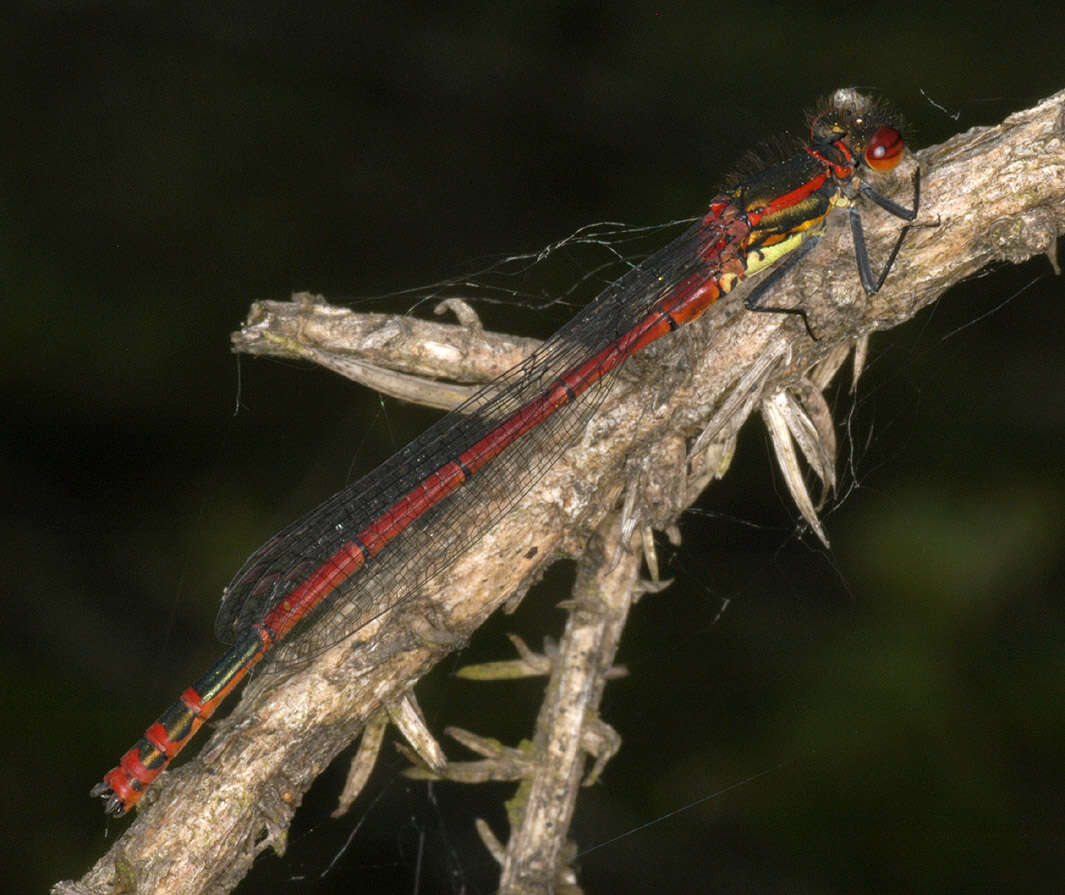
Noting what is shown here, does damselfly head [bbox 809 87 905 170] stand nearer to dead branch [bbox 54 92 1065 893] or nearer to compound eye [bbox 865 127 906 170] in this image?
compound eye [bbox 865 127 906 170]

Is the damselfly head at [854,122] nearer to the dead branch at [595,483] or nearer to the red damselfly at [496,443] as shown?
the red damselfly at [496,443]

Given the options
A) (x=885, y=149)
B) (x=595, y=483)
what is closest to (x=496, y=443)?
(x=595, y=483)

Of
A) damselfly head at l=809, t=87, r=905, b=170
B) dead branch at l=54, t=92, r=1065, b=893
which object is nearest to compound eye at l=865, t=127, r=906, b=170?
damselfly head at l=809, t=87, r=905, b=170

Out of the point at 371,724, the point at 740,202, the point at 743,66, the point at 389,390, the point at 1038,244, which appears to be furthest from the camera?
the point at 743,66

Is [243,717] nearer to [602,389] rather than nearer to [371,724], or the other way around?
[371,724]

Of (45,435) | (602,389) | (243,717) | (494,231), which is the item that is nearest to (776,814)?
(602,389)

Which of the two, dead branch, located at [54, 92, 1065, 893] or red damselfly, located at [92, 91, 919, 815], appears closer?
dead branch, located at [54, 92, 1065, 893]

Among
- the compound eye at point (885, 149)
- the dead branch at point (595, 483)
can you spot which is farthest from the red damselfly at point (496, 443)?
the dead branch at point (595, 483)

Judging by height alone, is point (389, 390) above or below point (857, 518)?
above

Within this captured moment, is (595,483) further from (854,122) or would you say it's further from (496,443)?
(854,122)
